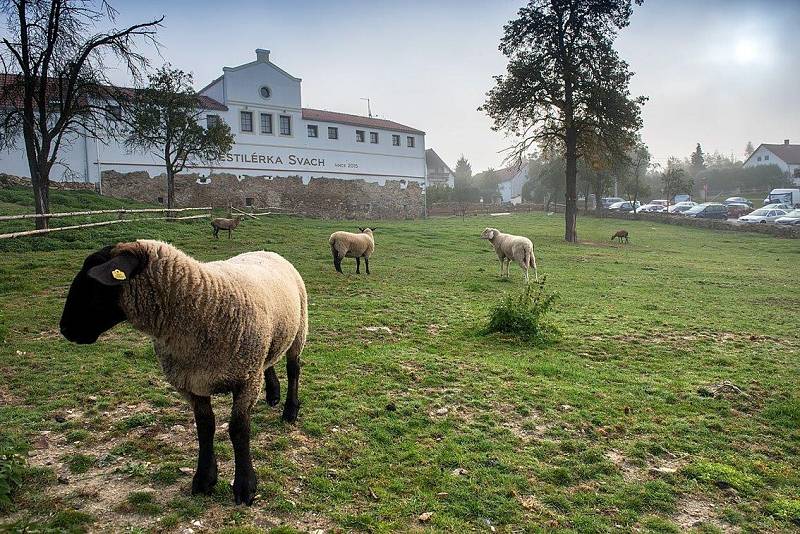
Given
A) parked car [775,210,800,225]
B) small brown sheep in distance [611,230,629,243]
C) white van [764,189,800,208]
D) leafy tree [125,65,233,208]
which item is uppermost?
leafy tree [125,65,233,208]

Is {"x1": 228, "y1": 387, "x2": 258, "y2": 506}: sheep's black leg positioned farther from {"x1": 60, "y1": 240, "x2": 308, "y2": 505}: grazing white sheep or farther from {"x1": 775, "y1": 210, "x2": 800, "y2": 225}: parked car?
{"x1": 775, "y1": 210, "x2": 800, "y2": 225}: parked car

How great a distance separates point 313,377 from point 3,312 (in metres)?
6.63

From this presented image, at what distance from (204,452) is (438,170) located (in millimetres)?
93398

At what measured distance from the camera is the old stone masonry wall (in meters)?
35.5

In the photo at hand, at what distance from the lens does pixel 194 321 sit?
3.95 m

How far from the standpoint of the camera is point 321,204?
4472 cm

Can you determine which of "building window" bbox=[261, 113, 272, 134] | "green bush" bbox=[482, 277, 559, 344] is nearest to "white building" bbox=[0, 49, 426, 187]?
"building window" bbox=[261, 113, 272, 134]

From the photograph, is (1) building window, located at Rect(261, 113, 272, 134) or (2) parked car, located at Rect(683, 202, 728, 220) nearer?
(1) building window, located at Rect(261, 113, 272, 134)

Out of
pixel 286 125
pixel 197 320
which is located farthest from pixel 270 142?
pixel 197 320

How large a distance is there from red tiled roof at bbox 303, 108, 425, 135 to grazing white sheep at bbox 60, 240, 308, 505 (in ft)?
138

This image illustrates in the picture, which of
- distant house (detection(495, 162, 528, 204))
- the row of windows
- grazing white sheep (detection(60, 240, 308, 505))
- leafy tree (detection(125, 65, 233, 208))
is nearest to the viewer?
grazing white sheep (detection(60, 240, 308, 505))

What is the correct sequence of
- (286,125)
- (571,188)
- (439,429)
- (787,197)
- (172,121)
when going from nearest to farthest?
1. (439,429)
2. (172,121)
3. (571,188)
4. (286,125)
5. (787,197)

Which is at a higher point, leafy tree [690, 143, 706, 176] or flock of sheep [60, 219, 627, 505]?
leafy tree [690, 143, 706, 176]

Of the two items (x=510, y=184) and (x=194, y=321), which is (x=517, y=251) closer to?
(x=194, y=321)
